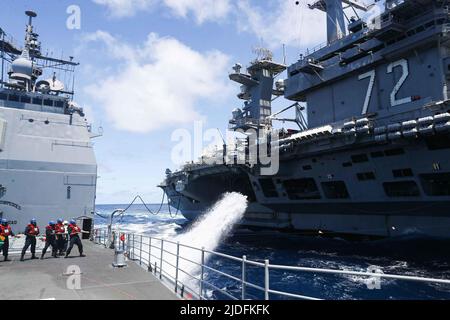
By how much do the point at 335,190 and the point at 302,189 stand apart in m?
2.77

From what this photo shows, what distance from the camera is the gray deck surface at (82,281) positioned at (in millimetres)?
6621

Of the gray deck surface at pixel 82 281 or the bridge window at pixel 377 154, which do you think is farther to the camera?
the bridge window at pixel 377 154

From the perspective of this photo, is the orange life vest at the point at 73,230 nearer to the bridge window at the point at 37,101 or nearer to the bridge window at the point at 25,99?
the bridge window at the point at 37,101

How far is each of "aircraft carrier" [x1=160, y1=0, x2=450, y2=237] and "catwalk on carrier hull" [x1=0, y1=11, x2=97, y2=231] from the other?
10556mm

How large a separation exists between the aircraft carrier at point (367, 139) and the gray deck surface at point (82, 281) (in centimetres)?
1400

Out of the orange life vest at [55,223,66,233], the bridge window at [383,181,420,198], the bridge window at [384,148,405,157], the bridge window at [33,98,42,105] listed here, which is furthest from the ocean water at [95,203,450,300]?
the bridge window at [33,98,42,105]

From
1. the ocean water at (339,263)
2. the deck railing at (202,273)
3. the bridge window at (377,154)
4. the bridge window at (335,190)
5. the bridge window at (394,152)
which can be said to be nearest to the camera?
the deck railing at (202,273)

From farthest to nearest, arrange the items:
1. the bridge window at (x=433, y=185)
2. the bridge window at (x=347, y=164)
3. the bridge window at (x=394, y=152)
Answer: the bridge window at (x=347, y=164)
the bridge window at (x=394, y=152)
the bridge window at (x=433, y=185)

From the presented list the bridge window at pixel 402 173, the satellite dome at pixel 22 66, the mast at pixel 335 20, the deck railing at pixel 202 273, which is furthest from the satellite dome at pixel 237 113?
the satellite dome at pixel 22 66

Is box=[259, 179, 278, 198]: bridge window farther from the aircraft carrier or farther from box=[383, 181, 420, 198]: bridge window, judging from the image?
box=[383, 181, 420, 198]: bridge window

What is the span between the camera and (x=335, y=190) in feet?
73.8

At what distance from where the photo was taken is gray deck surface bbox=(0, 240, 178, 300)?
21.7ft

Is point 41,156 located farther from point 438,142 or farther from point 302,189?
point 438,142

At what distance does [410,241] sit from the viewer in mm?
18703
